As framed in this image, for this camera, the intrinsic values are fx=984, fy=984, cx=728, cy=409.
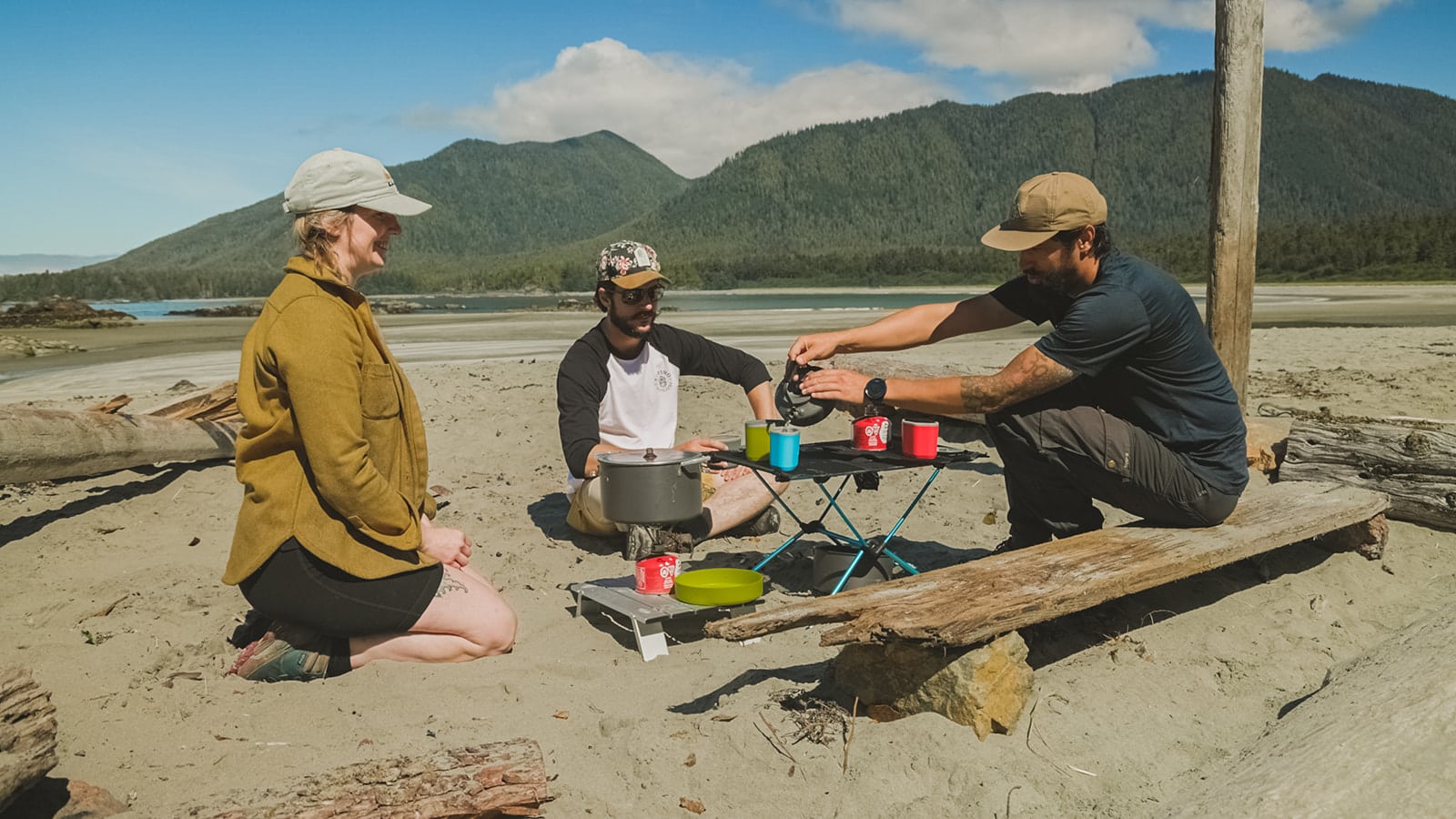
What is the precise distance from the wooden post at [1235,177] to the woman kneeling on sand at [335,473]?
5.96 metres

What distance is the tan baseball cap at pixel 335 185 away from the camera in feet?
11.9

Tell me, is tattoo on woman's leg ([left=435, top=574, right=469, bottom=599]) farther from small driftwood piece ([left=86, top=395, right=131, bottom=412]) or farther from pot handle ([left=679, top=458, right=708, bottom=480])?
small driftwood piece ([left=86, top=395, right=131, bottom=412])

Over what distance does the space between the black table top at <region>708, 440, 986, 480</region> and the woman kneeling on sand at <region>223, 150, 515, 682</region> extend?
1.28 meters

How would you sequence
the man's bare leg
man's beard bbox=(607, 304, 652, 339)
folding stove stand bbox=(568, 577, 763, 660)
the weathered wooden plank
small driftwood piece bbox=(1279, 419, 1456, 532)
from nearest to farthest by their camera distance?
1. folding stove stand bbox=(568, 577, 763, 660)
2. small driftwood piece bbox=(1279, 419, 1456, 532)
3. man's beard bbox=(607, 304, 652, 339)
4. the weathered wooden plank
5. the man's bare leg

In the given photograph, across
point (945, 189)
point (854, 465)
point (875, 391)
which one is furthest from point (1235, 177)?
point (945, 189)

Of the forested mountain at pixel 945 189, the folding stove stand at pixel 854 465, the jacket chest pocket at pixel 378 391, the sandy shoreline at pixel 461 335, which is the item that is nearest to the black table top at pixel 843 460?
the folding stove stand at pixel 854 465

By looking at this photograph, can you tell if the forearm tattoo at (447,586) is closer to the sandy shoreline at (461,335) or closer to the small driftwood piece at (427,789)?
the small driftwood piece at (427,789)

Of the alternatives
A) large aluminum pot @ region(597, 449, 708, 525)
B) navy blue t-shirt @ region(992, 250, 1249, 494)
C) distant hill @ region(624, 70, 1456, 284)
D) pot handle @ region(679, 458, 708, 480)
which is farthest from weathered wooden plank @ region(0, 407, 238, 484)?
distant hill @ region(624, 70, 1456, 284)

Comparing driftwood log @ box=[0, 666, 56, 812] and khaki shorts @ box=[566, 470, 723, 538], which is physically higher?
driftwood log @ box=[0, 666, 56, 812]

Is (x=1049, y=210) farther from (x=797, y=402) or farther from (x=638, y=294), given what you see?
(x=638, y=294)

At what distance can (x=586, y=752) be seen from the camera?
3188mm

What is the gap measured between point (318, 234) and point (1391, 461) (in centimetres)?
544

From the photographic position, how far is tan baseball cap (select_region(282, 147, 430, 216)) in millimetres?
3613

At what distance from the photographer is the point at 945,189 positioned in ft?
494
